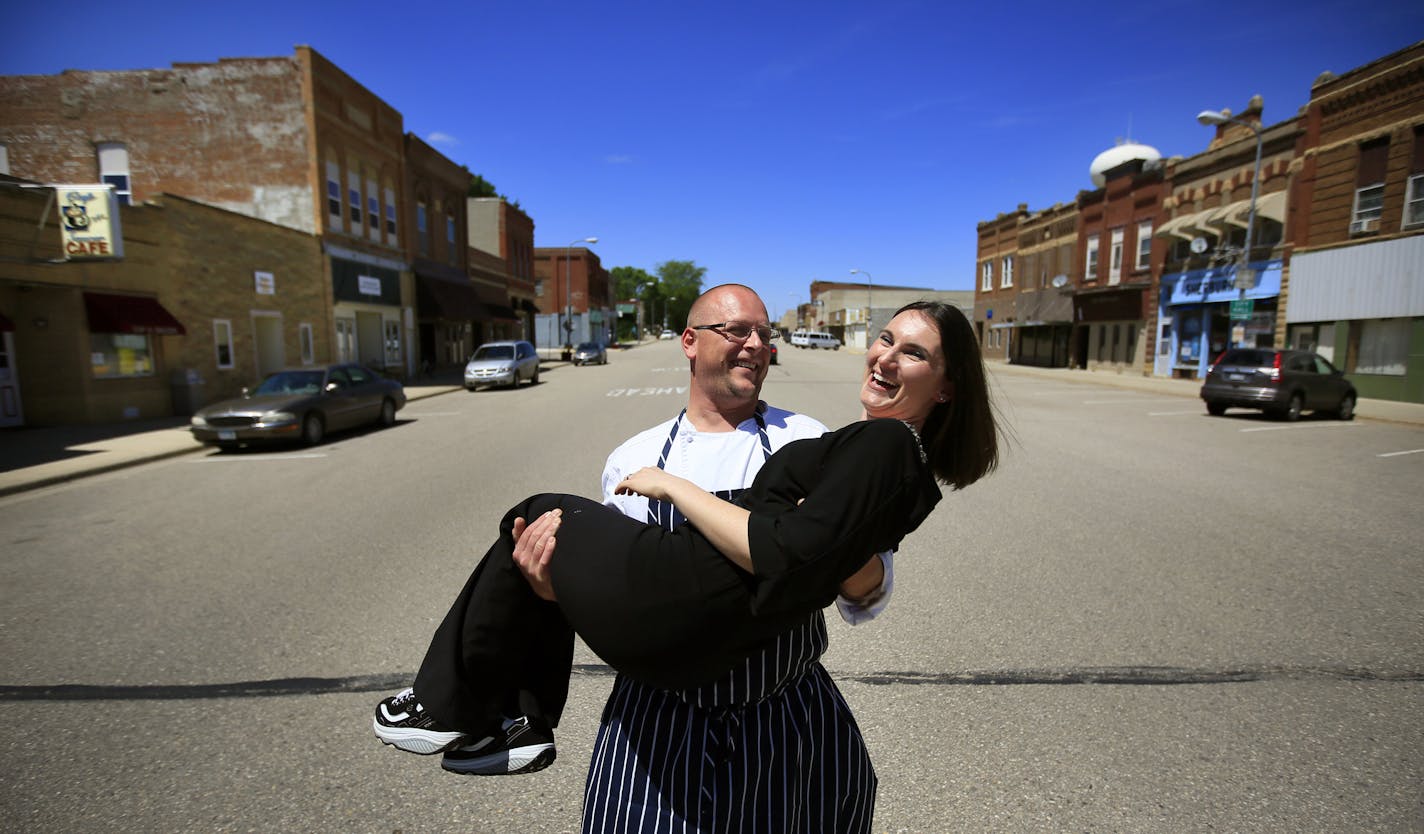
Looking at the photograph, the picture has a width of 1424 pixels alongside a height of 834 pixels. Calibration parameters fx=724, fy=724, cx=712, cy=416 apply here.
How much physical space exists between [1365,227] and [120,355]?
1295 inches

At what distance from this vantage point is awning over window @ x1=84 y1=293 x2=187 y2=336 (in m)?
14.9

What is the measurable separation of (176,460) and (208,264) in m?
8.98

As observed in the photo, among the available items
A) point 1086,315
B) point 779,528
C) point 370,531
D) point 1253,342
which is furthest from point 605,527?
point 1086,315

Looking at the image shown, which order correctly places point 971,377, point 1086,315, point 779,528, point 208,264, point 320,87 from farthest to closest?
point 1086,315 → point 320,87 → point 208,264 → point 971,377 → point 779,528

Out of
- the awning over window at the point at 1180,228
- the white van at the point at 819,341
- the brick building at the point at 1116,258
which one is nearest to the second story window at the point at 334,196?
the awning over window at the point at 1180,228

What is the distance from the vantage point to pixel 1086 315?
1419 inches

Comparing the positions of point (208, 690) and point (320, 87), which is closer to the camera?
point (208, 690)

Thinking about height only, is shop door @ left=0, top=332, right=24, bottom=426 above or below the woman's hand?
below

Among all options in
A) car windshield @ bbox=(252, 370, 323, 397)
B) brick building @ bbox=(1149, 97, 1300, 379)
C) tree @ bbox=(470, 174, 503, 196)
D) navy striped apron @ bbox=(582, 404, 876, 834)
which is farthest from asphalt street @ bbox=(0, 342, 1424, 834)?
tree @ bbox=(470, 174, 503, 196)

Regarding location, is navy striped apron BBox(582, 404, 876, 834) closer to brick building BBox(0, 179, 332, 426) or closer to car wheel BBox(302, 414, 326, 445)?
car wheel BBox(302, 414, 326, 445)

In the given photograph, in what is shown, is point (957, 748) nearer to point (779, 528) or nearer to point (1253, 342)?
point (779, 528)

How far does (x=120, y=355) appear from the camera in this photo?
1586 cm

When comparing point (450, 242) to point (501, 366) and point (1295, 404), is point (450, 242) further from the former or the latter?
point (1295, 404)

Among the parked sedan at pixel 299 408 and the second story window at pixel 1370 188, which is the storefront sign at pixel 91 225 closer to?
the parked sedan at pixel 299 408
